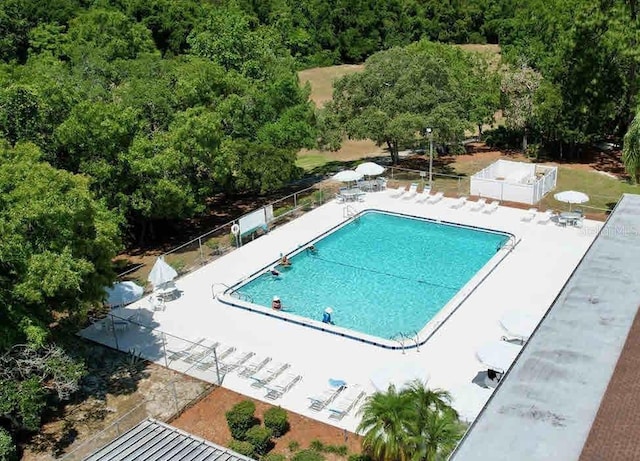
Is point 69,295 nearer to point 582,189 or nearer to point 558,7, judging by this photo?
point 582,189

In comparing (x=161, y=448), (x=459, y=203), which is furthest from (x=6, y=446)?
(x=459, y=203)

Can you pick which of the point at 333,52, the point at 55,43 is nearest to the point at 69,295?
the point at 55,43

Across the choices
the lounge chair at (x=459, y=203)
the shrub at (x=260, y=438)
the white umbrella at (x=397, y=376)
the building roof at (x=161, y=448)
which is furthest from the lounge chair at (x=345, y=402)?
the lounge chair at (x=459, y=203)

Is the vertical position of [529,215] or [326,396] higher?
[529,215]

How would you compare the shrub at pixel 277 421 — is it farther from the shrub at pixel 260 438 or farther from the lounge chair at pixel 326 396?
the lounge chair at pixel 326 396

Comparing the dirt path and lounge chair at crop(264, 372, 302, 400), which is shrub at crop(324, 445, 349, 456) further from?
lounge chair at crop(264, 372, 302, 400)

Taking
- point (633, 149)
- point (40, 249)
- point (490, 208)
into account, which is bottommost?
point (490, 208)

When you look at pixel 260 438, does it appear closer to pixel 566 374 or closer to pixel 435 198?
pixel 566 374

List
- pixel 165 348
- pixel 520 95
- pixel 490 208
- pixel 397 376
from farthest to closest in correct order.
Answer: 1. pixel 520 95
2. pixel 490 208
3. pixel 165 348
4. pixel 397 376

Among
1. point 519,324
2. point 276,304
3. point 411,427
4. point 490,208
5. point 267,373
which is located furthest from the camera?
point 490,208
